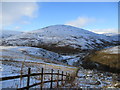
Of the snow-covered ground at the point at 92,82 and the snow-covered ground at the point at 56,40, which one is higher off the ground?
the snow-covered ground at the point at 56,40

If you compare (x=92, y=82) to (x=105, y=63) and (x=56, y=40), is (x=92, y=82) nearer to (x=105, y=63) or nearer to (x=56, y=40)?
(x=105, y=63)

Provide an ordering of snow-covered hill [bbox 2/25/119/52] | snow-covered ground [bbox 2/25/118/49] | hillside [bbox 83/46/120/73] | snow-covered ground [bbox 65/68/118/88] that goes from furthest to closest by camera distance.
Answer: snow-covered ground [bbox 2/25/118/49] → snow-covered hill [bbox 2/25/119/52] → hillside [bbox 83/46/120/73] → snow-covered ground [bbox 65/68/118/88]

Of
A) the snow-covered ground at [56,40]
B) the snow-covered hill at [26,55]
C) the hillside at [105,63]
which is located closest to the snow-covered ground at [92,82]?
the hillside at [105,63]

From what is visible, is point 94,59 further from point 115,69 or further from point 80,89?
point 80,89

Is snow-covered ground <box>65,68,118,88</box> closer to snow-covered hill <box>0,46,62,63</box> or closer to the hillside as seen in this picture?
the hillside

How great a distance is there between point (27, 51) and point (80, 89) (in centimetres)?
3629

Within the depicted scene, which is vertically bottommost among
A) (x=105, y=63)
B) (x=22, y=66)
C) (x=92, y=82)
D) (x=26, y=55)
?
(x=92, y=82)

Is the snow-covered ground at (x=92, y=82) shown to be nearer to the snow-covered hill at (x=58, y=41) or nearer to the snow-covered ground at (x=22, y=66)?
the snow-covered ground at (x=22, y=66)

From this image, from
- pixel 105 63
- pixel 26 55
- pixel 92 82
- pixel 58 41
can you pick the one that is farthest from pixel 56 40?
pixel 92 82

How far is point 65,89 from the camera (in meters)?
9.43

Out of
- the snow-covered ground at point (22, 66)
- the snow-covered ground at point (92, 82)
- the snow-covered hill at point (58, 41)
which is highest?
the snow-covered hill at point (58, 41)

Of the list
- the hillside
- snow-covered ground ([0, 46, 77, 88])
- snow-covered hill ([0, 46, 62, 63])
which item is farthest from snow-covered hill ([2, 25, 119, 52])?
snow-covered ground ([0, 46, 77, 88])

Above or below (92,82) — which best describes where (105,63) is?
above

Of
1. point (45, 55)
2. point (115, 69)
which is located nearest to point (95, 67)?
point (115, 69)
